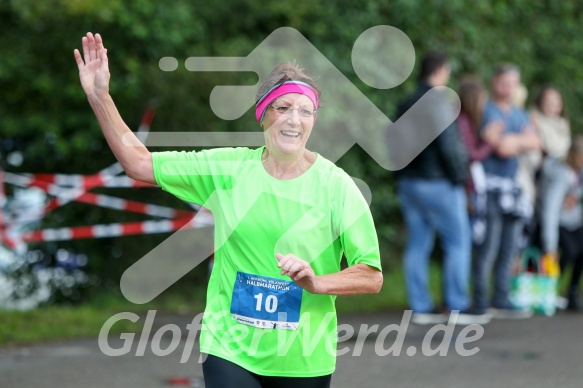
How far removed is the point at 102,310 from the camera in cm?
1116

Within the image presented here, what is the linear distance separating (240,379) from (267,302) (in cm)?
30

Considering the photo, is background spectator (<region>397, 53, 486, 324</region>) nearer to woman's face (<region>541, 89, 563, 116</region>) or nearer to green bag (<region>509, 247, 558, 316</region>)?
green bag (<region>509, 247, 558, 316</region>)

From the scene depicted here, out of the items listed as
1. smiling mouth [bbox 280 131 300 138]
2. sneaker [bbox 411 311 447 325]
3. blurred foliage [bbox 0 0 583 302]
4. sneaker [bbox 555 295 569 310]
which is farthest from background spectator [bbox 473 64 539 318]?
smiling mouth [bbox 280 131 300 138]

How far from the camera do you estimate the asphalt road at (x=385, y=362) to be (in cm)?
827

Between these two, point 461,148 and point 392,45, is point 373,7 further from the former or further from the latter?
point 461,148

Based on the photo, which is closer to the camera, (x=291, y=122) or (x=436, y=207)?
(x=291, y=122)

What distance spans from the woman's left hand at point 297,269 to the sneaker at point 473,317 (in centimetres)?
652

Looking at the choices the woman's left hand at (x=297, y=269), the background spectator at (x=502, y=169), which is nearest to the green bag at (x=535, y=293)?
the background spectator at (x=502, y=169)

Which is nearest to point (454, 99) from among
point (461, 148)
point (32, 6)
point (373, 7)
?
point (461, 148)

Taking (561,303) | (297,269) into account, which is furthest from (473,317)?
(297,269)

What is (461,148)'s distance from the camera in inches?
425

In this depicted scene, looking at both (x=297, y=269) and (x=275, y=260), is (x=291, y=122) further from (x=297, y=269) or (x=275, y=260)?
(x=297, y=269)

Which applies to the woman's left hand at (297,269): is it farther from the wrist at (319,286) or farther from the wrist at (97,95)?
the wrist at (97,95)

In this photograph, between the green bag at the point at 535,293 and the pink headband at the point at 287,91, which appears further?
the green bag at the point at 535,293
